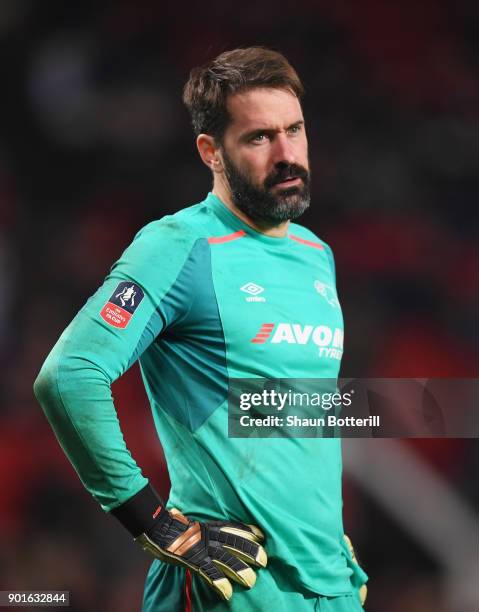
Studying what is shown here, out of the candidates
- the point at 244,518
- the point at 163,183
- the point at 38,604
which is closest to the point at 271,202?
the point at 244,518

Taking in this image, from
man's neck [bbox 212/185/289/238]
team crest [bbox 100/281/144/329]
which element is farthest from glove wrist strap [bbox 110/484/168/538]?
man's neck [bbox 212/185/289/238]

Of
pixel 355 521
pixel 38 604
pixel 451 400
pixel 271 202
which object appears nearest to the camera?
pixel 271 202

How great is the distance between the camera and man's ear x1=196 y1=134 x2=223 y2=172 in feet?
6.29

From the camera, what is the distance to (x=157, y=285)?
1620mm

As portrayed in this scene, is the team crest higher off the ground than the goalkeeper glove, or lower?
higher

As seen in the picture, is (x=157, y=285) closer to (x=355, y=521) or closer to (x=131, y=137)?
(x=355, y=521)

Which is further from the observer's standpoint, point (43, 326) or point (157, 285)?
point (43, 326)

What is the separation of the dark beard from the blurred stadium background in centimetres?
177

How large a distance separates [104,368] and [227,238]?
0.40 m

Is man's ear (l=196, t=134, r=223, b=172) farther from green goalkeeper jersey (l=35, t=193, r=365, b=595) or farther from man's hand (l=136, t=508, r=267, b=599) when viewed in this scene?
man's hand (l=136, t=508, r=267, b=599)

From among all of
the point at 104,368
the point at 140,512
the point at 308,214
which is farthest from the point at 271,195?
the point at 308,214

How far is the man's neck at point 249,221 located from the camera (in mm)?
1867

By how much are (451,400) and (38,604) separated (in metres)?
1.50

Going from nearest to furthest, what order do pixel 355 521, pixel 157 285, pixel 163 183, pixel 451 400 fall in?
pixel 157 285, pixel 451 400, pixel 355 521, pixel 163 183
